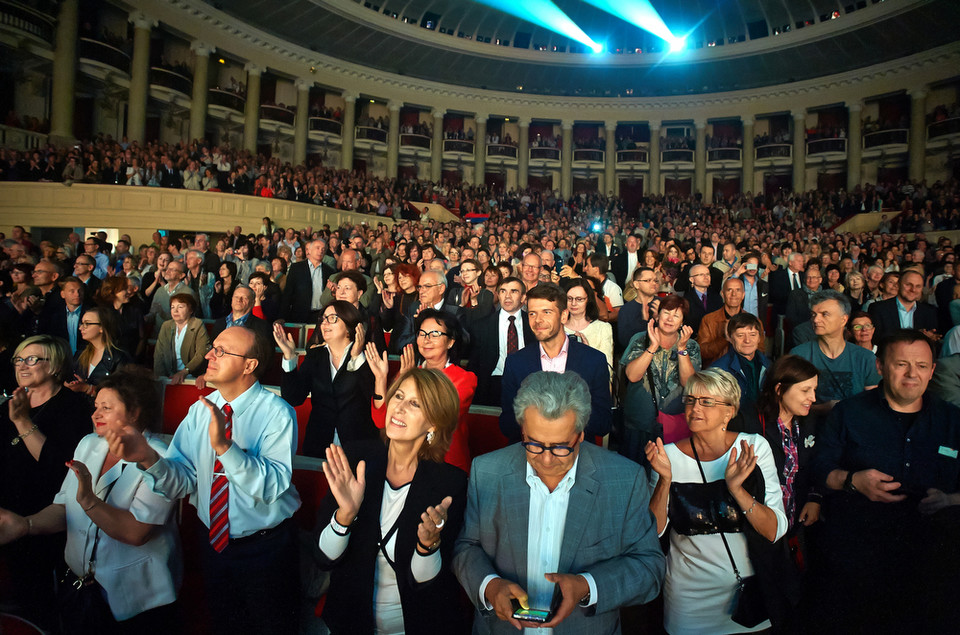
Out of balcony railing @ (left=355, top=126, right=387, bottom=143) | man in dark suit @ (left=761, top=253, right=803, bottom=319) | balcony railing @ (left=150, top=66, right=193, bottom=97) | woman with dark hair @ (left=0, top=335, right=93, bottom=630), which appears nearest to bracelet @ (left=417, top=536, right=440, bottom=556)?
woman with dark hair @ (left=0, top=335, right=93, bottom=630)

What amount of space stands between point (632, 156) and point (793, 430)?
27.5 meters

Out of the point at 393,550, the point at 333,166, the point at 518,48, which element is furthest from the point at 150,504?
the point at 518,48

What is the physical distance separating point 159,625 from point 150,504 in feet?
1.65

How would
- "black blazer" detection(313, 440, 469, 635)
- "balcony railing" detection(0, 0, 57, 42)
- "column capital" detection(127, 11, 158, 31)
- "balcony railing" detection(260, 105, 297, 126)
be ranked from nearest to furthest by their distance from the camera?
"black blazer" detection(313, 440, 469, 635) → "balcony railing" detection(0, 0, 57, 42) → "column capital" detection(127, 11, 158, 31) → "balcony railing" detection(260, 105, 297, 126)

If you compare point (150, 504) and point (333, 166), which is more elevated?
point (333, 166)

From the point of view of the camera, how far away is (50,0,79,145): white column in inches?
602

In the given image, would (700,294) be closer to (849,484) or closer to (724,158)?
(849,484)

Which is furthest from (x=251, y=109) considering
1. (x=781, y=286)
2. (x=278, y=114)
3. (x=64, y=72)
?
(x=781, y=286)

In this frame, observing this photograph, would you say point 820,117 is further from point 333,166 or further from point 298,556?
point 298,556

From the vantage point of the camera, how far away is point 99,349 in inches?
150

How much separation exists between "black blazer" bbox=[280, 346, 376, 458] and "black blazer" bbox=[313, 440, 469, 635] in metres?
1.02

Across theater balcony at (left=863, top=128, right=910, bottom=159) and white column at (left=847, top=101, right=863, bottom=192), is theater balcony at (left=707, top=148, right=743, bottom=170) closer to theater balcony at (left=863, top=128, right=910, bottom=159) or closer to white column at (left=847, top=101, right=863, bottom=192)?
white column at (left=847, top=101, right=863, bottom=192)

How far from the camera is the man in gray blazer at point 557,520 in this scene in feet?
5.57

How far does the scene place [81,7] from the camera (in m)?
16.9
